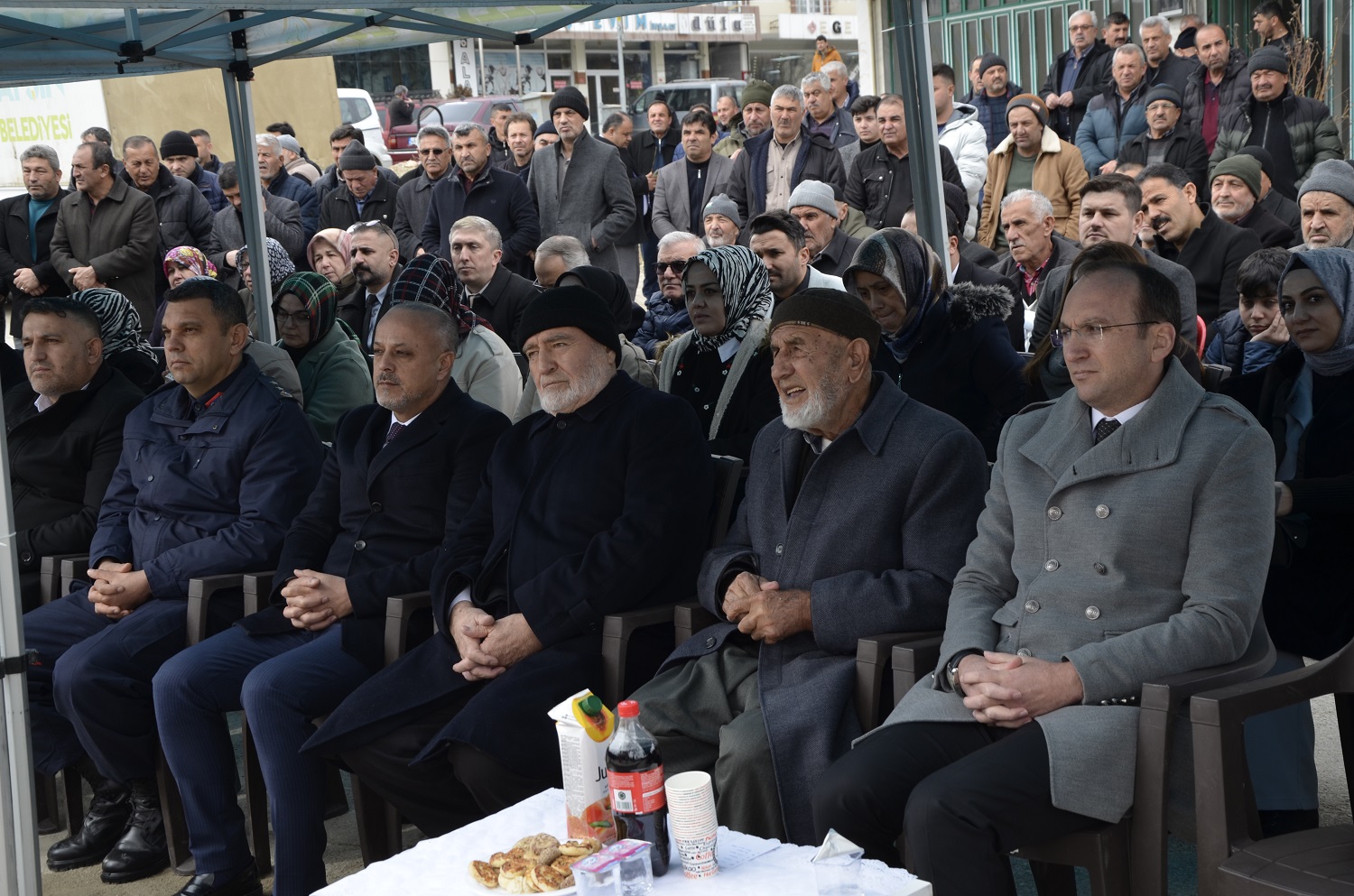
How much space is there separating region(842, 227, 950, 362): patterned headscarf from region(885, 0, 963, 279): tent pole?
0.62ft

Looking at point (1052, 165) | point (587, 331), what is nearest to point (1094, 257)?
point (587, 331)

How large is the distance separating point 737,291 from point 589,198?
418 cm

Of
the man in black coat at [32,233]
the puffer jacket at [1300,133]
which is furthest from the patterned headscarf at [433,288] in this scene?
the puffer jacket at [1300,133]

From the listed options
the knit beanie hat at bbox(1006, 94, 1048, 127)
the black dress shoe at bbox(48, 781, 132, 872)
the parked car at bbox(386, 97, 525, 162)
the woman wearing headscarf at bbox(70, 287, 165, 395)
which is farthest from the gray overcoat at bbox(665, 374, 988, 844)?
the parked car at bbox(386, 97, 525, 162)

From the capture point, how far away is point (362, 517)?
4.01 m

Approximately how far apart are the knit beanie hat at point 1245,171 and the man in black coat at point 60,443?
469 cm

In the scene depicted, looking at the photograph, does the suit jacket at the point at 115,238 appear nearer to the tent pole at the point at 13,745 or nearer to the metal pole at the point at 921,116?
the metal pole at the point at 921,116

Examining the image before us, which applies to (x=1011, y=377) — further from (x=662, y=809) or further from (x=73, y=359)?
(x=73, y=359)

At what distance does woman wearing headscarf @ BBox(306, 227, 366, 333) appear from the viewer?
7.02 metres

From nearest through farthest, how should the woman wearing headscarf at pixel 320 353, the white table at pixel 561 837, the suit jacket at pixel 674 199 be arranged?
the white table at pixel 561 837 < the woman wearing headscarf at pixel 320 353 < the suit jacket at pixel 674 199

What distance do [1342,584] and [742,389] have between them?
2030 millimetres

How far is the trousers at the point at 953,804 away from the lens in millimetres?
2473

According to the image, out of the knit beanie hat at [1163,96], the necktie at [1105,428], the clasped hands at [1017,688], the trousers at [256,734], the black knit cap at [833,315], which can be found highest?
the knit beanie hat at [1163,96]

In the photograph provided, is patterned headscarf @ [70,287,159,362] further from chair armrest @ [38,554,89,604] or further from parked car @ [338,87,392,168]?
parked car @ [338,87,392,168]
